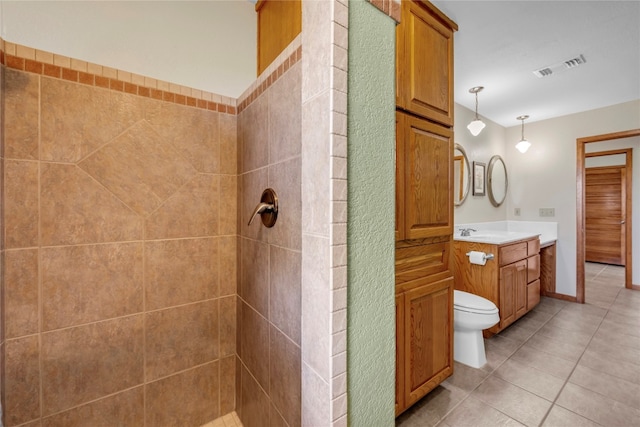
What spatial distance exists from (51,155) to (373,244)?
1.17 metres

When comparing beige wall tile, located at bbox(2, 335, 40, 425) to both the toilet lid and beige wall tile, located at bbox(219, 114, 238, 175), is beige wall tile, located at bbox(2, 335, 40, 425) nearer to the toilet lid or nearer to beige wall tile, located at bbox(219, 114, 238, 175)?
beige wall tile, located at bbox(219, 114, 238, 175)

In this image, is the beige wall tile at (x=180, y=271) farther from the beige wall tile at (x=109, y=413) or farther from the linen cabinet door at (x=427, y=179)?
the linen cabinet door at (x=427, y=179)

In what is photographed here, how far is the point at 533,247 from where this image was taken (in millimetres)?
2863

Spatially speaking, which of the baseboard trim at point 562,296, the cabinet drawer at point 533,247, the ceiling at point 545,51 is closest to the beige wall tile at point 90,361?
the ceiling at point 545,51

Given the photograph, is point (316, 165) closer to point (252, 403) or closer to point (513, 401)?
point (252, 403)

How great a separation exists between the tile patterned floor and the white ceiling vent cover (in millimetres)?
2394

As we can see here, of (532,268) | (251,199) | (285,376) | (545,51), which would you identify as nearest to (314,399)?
(285,376)

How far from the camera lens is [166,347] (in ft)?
3.94

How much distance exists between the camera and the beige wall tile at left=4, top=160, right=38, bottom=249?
906mm

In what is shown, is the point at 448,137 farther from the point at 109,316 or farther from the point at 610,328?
the point at 610,328

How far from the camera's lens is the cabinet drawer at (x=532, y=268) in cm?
279

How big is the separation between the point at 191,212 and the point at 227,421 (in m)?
1.04

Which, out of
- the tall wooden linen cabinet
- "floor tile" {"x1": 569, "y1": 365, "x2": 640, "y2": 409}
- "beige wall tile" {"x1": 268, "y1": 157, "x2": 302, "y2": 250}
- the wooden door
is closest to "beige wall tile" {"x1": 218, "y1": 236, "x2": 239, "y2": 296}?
"beige wall tile" {"x1": 268, "y1": 157, "x2": 302, "y2": 250}

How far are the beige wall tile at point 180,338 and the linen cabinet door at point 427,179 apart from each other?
1060mm
